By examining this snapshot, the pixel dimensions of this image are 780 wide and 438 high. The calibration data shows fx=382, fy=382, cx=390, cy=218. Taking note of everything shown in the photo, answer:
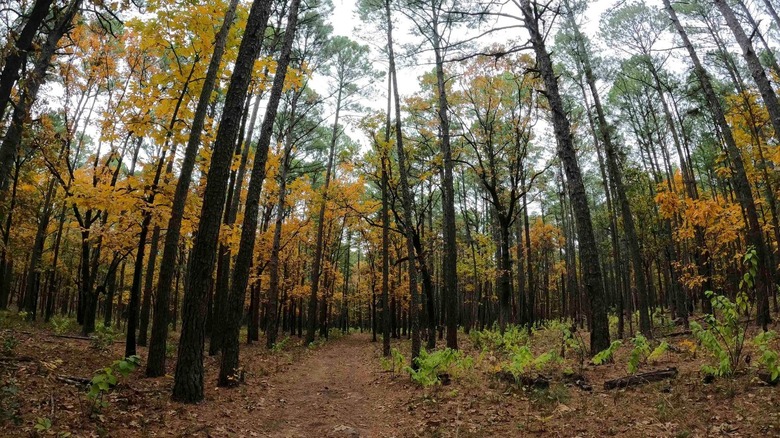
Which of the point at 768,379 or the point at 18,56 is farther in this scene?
the point at 768,379

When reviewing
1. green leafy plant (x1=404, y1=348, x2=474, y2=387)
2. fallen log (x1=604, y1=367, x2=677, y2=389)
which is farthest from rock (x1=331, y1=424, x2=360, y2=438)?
fallen log (x1=604, y1=367, x2=677, y2=389)

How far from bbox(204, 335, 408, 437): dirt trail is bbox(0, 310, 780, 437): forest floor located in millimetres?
33

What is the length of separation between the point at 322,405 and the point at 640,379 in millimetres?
5585

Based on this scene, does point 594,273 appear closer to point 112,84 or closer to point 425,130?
point 425,130

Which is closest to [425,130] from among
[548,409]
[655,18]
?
[655,18]

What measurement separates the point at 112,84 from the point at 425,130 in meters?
13.0

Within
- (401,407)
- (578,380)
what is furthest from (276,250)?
(578,380)

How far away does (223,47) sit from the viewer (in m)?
8.20

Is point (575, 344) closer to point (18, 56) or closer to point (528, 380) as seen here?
point (528, 380)

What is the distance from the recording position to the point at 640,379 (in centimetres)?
575

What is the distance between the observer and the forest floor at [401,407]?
4262 mm

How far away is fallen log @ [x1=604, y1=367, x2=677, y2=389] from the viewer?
5.73 meters

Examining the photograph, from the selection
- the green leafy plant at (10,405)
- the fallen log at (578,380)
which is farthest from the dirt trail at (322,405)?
the fallen log at (578,380)

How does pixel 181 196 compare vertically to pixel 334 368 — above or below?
above
